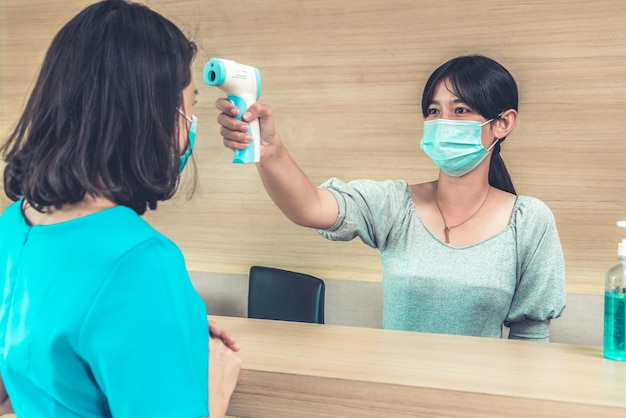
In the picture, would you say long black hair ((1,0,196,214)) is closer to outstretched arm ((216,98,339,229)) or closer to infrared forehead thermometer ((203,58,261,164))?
infrared forehead thermometer ((203,58,261,164))

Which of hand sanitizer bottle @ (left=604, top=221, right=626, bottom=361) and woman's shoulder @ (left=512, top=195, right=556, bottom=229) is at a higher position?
woman's shoulder @ (left=512, top=195, right=556, bottom=229)

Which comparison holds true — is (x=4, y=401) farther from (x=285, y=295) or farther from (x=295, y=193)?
(x=285, y=295)

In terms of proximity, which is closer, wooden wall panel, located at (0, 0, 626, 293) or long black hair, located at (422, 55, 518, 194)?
long black hair, located at (422, 55, 518, 194)

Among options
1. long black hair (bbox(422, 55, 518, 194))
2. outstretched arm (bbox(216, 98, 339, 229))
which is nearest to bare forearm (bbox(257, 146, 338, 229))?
outstretched arm (bbox(216, 98, 339, 229))

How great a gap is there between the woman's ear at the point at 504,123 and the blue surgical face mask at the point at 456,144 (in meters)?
0.03

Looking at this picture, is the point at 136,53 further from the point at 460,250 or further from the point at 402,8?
the point at 402,8

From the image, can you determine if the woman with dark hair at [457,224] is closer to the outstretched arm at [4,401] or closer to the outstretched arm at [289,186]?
the outstretched arm at [289,186]

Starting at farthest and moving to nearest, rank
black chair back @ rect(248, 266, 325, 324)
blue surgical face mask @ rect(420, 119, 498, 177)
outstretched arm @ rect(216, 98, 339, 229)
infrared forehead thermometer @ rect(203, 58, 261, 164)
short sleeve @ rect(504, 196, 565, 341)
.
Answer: black chair back @ rect(248, 266, 325, 324), blue surgical face mask @ rect(420, 119, 498, 177), short sleeve @ rect(504, 196, 565, 341), outstretched arm @ rect(216, 98, 339, 229), infrared forehead thermometer @ rect(203, 58, 261, 164)

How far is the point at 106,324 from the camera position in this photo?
722 millimetres

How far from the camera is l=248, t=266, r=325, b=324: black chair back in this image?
6.83 ft

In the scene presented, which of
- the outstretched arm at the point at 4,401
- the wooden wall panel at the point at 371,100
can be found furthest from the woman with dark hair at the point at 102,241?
the wooden wall panel at the point at 371,100

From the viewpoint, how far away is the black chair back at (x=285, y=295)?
2.08 meters

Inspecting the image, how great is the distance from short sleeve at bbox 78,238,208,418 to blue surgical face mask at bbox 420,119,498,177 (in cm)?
113

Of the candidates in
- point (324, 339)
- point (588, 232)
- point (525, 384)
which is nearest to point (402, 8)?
point (588, 232)
